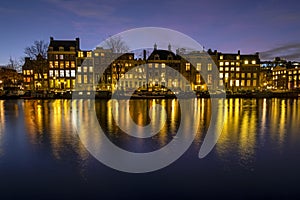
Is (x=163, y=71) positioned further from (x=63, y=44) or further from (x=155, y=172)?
(x=155, y=172)

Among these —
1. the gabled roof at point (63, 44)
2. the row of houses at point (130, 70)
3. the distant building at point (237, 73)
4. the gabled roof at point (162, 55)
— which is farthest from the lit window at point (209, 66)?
the gabled roof at point (63, 44)

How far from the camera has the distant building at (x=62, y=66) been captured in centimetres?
7406

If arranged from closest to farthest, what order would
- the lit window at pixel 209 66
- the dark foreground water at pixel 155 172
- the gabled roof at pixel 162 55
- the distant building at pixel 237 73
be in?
1. the dark foreground water at pixel 155 172
2. the gabled roof at pixel 162 55
3. the lit window at pixel 209 66
4. the distant building at pixel 237 73

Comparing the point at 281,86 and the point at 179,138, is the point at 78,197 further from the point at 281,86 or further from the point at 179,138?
the point at 281,86

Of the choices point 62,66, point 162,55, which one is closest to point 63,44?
point 62,66

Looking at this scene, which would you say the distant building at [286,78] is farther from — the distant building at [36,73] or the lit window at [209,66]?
the distant building at [36,73]

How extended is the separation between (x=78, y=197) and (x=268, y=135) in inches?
408

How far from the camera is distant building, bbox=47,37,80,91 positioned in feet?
243

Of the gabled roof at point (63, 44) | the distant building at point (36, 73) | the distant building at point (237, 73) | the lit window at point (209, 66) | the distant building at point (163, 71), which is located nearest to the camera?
the distant building at point (36, 73)

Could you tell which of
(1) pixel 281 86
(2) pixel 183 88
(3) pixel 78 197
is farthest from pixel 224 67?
(3) pixel 78 197

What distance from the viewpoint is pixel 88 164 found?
27.3 feet

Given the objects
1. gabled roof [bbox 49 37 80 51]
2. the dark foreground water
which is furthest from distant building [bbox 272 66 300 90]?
the dark foreground water

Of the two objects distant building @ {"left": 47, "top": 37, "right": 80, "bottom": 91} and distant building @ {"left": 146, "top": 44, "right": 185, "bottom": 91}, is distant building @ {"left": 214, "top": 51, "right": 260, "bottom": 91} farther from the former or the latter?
distant building @ {"left": 47, "top": 37, "right": 80, "bottom": 91}

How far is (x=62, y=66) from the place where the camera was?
244ft
